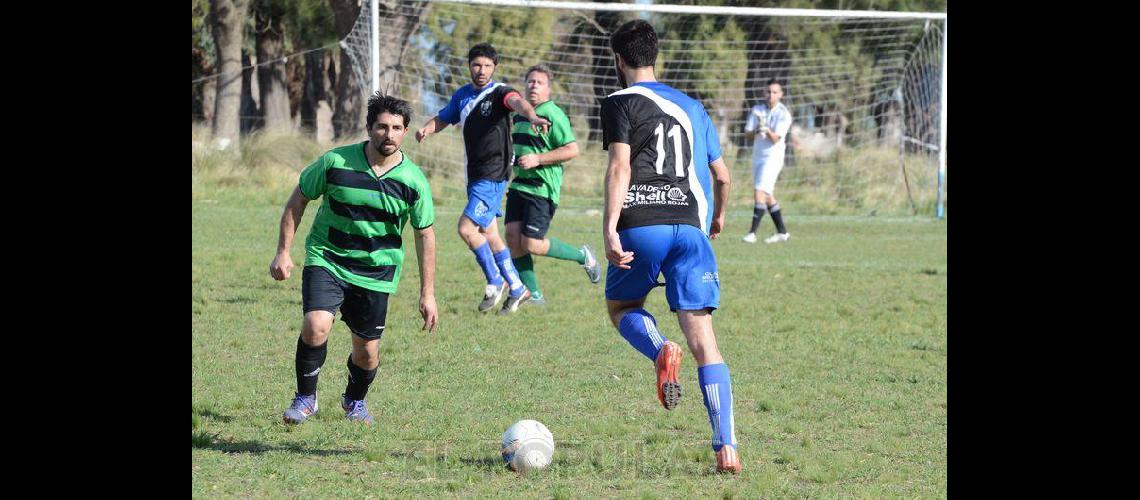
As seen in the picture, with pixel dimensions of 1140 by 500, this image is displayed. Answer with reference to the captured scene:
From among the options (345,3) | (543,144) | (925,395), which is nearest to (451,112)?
(543,144)

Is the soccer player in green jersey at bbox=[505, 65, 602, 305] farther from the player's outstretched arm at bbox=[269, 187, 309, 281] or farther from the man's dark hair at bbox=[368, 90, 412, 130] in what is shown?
the player's outstretched arm at bbox=[269, 187, 309, 281]

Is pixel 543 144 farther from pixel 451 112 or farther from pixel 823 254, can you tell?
pixel 823 254

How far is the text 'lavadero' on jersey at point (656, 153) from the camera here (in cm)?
530

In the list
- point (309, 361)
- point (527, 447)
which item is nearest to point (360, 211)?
point (309, 361)

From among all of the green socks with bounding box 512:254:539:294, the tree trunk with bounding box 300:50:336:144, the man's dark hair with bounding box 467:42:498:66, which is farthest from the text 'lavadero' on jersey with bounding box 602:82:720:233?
the tree trunk with bounding box 300:50:336:144

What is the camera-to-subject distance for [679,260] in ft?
17.4

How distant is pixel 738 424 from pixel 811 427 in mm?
353

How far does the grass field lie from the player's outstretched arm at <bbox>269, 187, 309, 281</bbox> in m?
0.76

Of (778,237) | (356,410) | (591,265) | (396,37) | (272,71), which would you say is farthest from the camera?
(272,71)

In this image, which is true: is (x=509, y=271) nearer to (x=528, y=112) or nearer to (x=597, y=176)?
(x=528, y=112)

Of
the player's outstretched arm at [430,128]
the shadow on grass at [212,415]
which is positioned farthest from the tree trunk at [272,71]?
the shadow on grass at [212,415]

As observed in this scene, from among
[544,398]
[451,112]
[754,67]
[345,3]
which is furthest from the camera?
[345,3]

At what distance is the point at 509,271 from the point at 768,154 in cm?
762

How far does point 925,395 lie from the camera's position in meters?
7.16
